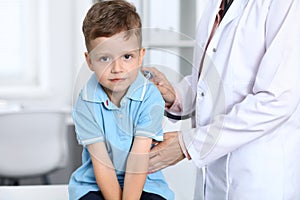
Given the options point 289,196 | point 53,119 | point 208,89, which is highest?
point 208,89

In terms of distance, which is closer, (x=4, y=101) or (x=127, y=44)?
(x=127, y=44)

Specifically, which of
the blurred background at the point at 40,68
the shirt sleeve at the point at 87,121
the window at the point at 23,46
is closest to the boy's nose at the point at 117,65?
the shirt sleeve at the point at 87,121

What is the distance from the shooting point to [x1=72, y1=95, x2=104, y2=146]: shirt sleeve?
116 centimetres

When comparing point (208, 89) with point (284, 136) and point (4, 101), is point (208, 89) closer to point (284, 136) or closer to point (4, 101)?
point (284, 136)

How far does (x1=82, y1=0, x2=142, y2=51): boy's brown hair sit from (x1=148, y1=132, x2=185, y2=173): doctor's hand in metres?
0.23

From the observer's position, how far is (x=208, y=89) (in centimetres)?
117

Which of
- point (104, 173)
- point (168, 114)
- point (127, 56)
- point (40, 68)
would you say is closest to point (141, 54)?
point (127, 56)

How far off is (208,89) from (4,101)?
96.7 inches

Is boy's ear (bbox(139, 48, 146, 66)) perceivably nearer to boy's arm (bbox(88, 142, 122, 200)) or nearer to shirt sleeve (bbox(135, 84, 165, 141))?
shirt sleeve (bbox(135, 84, 165, 141))

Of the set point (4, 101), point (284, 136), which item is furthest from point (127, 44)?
point (4, 101)

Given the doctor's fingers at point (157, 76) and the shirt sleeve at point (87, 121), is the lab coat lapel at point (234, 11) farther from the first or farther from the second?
the shirt sleeve at point (87, 121)

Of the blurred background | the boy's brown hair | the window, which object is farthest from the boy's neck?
the window

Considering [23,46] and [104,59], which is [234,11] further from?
[23,46]

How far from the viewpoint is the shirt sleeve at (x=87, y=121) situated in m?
1.16
